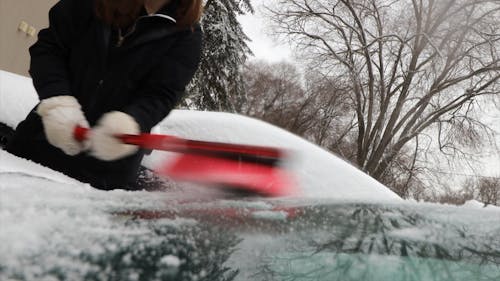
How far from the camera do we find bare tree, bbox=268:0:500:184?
1747 centimetres

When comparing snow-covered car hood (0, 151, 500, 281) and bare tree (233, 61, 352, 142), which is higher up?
bare tree (233, 61, 352, 142)

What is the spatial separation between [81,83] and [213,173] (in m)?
0.60

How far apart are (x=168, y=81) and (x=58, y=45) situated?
43 centimetres

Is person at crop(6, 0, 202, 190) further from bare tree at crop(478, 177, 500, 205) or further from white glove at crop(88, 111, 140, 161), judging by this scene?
bare tree at crop(478, 177, 500, 205)

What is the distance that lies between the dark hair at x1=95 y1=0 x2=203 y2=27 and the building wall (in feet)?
28.3

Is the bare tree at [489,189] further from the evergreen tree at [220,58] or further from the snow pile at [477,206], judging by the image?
the snow pile at [477,206]

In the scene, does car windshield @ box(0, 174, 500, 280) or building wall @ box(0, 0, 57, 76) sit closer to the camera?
car windshield @ box(0, 174, 500, 280)

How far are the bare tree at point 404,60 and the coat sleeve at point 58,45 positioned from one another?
16422 millimetres

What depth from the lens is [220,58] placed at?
1553 centimetres

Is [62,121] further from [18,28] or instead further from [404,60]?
[404,60]

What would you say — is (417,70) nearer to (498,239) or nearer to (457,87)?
(457,87)

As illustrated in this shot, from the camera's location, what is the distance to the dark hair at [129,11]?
168 cm

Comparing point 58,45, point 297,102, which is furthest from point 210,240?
point 297,102

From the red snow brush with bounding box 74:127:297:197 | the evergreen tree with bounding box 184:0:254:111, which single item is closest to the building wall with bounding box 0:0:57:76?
the evergreen tree with bounding box 184:0:254:111
